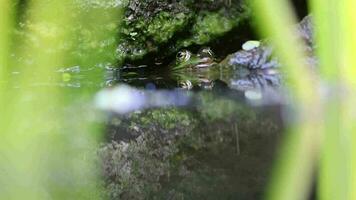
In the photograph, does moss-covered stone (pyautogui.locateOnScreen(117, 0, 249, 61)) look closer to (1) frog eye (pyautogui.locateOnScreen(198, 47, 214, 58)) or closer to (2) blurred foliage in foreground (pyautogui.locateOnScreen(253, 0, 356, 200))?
(1) frog eye (pyautogui.locateOnScreen(198, 47, 214, 58))

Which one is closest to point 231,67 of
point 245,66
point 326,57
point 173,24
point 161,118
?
point 245,66

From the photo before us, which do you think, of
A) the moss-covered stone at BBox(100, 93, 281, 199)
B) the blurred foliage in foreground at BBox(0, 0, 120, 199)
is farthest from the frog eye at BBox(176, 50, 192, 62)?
the blurred foliage in foreground at BBox(0, 0, 120, 199)

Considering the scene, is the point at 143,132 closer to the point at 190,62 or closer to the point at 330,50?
the point at 190,62

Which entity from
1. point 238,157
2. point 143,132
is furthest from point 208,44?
point 238,157

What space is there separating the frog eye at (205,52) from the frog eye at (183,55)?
0.06 metres

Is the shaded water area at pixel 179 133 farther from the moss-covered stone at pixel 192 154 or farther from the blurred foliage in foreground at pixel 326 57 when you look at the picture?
the blurred foliage in foreground at pixel 326 57

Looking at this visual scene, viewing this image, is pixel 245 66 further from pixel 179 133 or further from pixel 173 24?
pixel 179 133

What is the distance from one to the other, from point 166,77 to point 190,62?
0.23 m

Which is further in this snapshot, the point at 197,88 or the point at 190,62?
the point at 190,62

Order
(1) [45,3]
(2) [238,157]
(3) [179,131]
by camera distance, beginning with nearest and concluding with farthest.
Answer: (1) [45,3] → (2) [238,157] → (3) [179,131]

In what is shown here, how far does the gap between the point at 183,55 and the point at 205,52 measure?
11 cm

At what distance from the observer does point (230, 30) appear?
273 centimetres

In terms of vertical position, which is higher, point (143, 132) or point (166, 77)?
point (166, 77)

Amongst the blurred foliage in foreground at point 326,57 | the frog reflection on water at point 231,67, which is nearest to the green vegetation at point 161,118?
the blurred foliage in foreground at point 326,57
